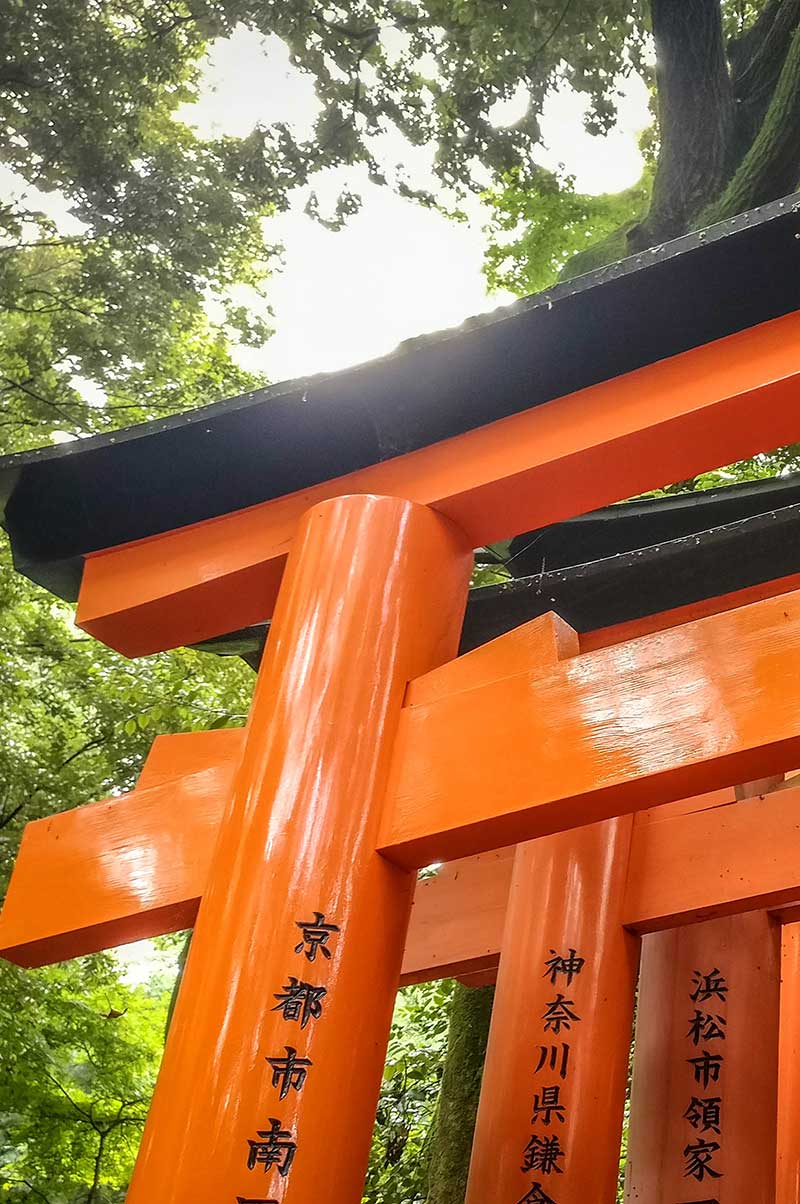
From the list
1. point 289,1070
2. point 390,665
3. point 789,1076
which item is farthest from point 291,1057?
point 789,1076

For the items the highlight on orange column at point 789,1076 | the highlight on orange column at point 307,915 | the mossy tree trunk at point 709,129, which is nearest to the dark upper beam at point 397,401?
the highlight on orange column at point 307,915

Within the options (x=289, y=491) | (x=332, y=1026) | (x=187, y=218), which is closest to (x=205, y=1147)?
(x=332, y=1026)

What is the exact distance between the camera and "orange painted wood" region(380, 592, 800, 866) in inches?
78.2

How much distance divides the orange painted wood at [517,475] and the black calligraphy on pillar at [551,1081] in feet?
5.48

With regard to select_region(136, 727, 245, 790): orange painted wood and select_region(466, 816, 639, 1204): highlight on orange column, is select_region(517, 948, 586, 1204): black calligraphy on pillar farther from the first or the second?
select_region(136, 727, 245, 790): orange painted wood

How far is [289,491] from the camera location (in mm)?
3002

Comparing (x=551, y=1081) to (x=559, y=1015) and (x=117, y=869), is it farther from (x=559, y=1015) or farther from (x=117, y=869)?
(x=117, y=869)

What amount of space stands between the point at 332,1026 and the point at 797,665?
1.22 metres

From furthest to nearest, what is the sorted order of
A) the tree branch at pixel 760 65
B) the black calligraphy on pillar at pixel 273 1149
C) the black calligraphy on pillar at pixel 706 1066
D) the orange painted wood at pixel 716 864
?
the tree branch at pixel 760 65
the black calligraphy on pillar at pixel 706 1066
the orange painted wood at pixel 716 864
the black calligraphy on pillar at pixel 273 1149

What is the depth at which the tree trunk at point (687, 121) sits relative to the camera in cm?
605

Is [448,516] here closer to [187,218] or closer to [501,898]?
[501,898]

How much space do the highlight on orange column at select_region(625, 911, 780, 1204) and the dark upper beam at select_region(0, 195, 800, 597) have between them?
256cm

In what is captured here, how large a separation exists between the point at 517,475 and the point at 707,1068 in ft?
8.51

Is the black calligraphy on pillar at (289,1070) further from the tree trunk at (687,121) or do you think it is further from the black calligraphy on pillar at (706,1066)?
the tree trunk at (687,121)
